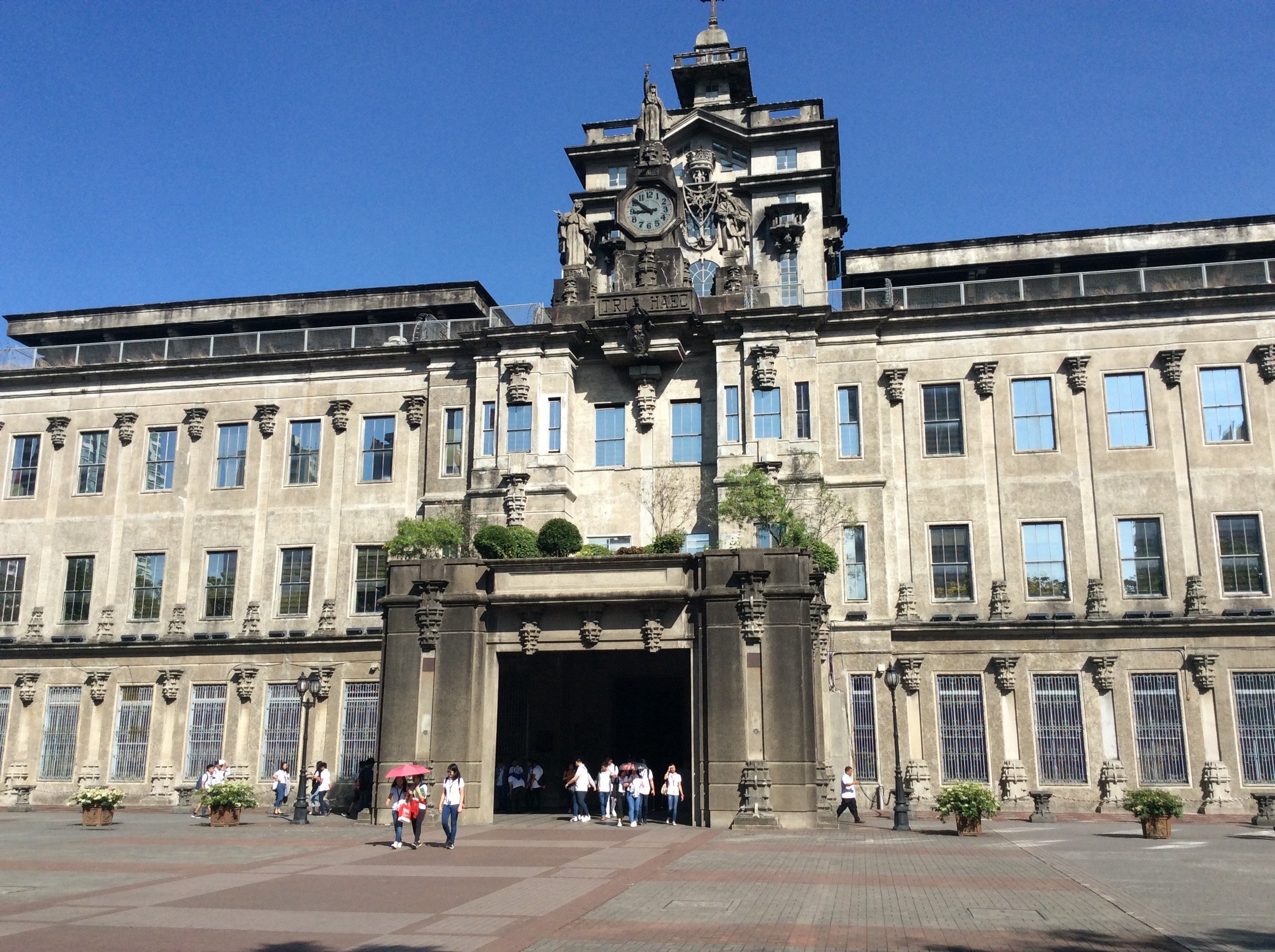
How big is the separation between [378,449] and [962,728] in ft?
80.6

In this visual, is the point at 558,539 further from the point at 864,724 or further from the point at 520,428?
the point at 864,724

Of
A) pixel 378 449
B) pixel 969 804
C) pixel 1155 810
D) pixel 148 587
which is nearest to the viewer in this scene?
pixel 969 804

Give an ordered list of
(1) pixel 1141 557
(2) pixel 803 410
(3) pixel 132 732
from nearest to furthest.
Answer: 1. (1) pixel 1141 557
2. (2) pixel 803 410
3. (3) pixel 132 732

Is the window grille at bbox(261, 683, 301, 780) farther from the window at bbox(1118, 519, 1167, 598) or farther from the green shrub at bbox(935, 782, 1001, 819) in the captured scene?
the window at bbox(1118, 519, 1167, 598)

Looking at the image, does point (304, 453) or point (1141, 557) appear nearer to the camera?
point (1141, 557)

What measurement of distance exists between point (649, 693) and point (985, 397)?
53.6ft

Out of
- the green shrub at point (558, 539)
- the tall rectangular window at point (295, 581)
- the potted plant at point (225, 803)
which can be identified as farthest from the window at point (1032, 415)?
the potted plant at point (225, 803)

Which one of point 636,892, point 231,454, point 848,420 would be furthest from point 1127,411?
point 231,454

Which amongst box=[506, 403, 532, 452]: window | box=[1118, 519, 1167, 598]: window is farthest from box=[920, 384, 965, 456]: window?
box=[506, 403, 532, 452]: window

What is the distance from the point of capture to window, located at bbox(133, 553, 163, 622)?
1718 inches

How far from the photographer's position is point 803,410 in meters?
39.3

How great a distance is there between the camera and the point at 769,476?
37.8 meters

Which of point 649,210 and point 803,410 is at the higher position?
point 649,210

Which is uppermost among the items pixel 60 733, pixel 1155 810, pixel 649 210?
pixel 649 210
